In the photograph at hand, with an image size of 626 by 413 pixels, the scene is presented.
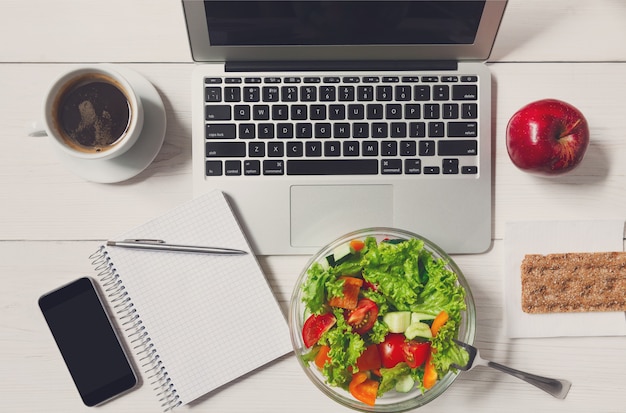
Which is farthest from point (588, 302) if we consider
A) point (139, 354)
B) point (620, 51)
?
point (139, 354)

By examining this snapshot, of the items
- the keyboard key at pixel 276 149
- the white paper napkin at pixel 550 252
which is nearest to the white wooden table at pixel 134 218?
the white paper napkin at pixel 550 252

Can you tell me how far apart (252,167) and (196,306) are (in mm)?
197

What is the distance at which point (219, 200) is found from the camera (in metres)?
0.78

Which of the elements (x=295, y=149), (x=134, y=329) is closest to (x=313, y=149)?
(x=295, y=149)

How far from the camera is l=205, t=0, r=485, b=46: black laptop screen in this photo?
2.30ft

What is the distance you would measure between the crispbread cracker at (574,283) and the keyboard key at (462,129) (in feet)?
0.59

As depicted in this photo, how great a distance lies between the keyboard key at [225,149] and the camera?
2.55 ft

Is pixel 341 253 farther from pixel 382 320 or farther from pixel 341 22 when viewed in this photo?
pixel 341 22

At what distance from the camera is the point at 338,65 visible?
0.79m

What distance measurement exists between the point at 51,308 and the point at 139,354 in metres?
0.13

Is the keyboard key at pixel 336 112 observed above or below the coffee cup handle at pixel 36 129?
above

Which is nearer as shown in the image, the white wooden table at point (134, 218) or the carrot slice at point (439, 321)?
the carrot slice at point (439, 321)

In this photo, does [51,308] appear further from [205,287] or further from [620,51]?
[620,51]

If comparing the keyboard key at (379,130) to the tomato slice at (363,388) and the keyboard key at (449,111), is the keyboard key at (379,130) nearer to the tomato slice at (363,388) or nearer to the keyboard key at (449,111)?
the keyboard key at (449,111)
